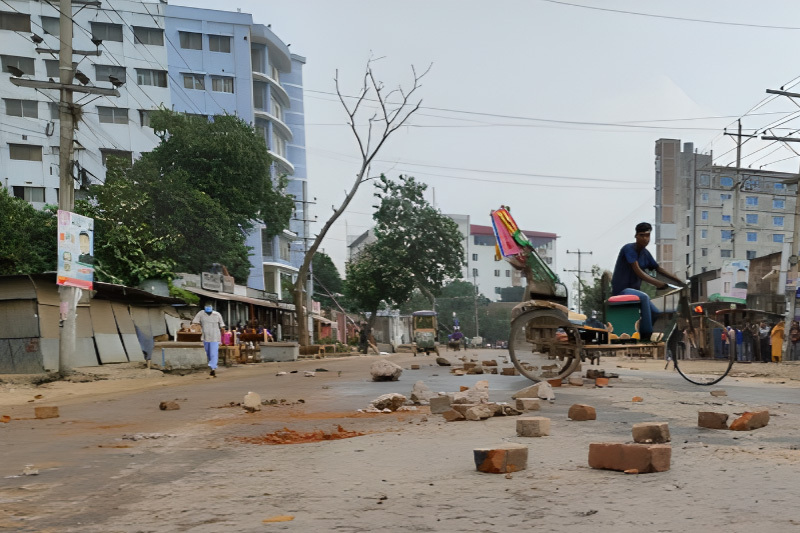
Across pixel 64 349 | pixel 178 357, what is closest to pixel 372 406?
pixel 64 349

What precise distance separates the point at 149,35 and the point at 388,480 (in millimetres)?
55055

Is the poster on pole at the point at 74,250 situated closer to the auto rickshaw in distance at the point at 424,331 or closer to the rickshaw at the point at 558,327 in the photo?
the rickshaw at the point at 558,327

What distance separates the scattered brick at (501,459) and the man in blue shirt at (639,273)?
6.20 metres

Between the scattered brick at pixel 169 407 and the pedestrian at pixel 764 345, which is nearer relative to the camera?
the scattered brick at pixel 169 407

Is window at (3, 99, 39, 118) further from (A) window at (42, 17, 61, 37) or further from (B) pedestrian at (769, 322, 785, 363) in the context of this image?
(B) pedestrian at (769, 322, 785, 363)

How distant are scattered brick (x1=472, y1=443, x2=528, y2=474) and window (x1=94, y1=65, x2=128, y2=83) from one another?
179ft

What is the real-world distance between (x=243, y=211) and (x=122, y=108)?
1738 cm

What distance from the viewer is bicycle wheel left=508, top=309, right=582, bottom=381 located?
1060 centimetres

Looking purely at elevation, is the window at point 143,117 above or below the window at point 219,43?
below

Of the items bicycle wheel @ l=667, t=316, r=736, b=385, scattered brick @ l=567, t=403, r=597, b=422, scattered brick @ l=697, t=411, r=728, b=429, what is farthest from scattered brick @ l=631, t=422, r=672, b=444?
bicycle wheel @ l=667, t=316, r=736, b=385

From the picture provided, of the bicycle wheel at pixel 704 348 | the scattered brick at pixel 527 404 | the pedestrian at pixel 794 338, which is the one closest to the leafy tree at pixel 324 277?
the pedestrian at pixel 794 338

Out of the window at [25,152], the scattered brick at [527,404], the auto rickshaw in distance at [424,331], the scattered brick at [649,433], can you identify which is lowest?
the auto rickshaw in distance at [424,331]

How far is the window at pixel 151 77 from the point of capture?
173 feet

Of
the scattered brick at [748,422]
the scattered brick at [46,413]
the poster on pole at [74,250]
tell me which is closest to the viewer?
the scattered brick at [748,422]
